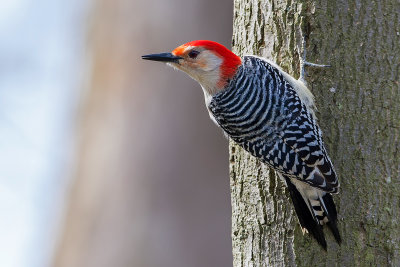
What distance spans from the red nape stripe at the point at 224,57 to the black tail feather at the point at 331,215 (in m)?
1.11

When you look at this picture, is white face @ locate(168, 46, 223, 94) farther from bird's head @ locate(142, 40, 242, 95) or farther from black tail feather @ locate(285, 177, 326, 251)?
black tail feather @ locate(285, 177, 326, 251)

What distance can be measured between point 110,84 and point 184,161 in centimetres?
116

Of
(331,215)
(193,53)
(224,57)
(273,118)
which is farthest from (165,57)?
(331,215)

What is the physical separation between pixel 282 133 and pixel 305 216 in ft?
1.74

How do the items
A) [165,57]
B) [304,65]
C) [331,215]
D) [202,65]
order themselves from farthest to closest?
[202,65], [165,57], [304,65], [331,215]

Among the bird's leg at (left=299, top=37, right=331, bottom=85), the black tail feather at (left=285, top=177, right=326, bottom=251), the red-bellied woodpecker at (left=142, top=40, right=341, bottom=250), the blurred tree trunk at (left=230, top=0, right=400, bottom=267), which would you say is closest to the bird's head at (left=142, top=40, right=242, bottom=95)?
the red-bellied woodpecker at (left=142, top=40, right=341, bottom=250)

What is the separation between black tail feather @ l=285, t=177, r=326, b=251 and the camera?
3617mm

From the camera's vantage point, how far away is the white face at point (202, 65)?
4195 millimetres

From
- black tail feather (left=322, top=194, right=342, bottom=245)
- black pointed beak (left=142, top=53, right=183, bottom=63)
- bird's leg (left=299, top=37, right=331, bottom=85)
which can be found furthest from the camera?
black pointed beak (left=142, top=53, right=183, bottom=63)

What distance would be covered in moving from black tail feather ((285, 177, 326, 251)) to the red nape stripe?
35.8 inches

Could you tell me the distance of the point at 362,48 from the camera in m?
3.79

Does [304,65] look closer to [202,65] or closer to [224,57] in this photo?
[224,57]

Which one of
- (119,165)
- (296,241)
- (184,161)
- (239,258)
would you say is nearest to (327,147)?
(296,241)

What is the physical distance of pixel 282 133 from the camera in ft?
12.7
